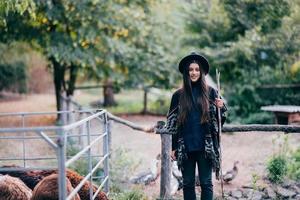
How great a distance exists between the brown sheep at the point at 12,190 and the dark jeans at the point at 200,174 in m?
1.76

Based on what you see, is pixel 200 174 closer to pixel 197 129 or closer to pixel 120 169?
pixel 197 129

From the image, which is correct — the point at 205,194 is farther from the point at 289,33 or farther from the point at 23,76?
the point at 23,76

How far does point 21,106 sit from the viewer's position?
22688 mm

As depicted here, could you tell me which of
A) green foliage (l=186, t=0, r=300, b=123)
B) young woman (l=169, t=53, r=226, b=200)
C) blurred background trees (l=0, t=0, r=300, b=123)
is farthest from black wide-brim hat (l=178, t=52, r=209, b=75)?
green foliage (l=186, t=0, r=300, b=123)

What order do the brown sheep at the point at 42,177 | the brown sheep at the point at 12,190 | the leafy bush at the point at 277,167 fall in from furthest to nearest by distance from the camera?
the leafy bush at the point at 277,167 → the brown sheep at the point at 42,177 → the brown sheep at the point at 12,190

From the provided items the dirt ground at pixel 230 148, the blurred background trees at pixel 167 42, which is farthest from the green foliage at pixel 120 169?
the blurred background trees at pixel 167 42

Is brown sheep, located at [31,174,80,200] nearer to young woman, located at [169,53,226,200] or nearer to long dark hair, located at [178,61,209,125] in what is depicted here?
young woman, located at [169,53,226,200]

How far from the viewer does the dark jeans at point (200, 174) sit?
17.0ft

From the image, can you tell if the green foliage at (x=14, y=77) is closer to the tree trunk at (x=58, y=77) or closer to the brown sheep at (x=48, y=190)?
the tree trunk at (x=58, y=77)

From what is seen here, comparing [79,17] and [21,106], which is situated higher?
[79,17]

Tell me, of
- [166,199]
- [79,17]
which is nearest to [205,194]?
[166,199]

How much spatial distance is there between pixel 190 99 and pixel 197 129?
0.33 m

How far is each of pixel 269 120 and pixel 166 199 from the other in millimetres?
8600

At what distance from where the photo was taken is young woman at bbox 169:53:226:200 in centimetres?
515
